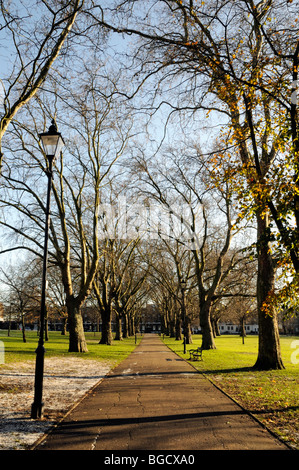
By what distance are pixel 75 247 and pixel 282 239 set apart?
22900 millimetres

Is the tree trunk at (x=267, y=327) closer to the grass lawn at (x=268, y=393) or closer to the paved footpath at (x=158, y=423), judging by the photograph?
the grass lawn at (x=268, y=393)

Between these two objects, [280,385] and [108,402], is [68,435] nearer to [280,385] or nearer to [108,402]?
[108,402]

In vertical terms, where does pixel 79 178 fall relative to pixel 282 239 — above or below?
above

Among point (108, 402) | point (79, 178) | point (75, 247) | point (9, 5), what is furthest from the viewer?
point (75, 247)

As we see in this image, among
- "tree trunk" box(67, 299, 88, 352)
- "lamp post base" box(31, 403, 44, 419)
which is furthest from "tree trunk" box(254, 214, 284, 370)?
"tree trunk" box(67, 299, 88, 352)

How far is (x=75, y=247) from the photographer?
27.7m

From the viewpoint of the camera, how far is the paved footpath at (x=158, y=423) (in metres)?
4.96

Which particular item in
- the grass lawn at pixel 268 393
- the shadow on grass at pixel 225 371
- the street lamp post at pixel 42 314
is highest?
the street lamp post at pixel 42 314

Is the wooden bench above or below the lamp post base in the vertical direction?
below

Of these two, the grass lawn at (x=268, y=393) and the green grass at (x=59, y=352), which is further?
the green grass at (x=59, y=352)

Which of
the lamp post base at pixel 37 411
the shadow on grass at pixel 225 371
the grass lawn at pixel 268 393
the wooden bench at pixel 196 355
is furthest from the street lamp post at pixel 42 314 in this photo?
the wooden bench at pixel 196 355

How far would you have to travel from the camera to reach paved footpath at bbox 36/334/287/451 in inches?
195

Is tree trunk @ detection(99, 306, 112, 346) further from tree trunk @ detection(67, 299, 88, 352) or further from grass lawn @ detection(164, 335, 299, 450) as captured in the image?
grass lawn @ detection(164, 335, 299, 450)
